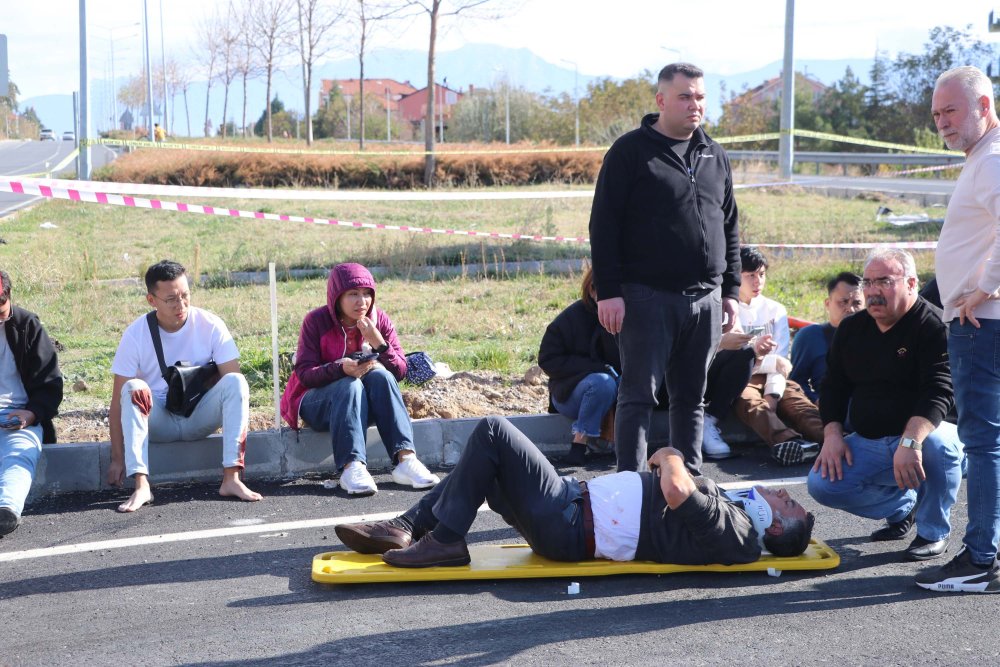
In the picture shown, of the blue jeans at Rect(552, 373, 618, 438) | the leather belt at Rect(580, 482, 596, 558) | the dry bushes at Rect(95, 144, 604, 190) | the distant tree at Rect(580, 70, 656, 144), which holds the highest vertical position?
the distant tree at Rect(580, 70, 656, 144)

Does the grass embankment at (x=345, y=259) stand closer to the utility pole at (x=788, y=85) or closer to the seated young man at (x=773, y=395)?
the utility pole at (x=788, y=85)

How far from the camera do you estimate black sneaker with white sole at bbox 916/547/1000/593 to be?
4.57 meters

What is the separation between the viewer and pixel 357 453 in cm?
629

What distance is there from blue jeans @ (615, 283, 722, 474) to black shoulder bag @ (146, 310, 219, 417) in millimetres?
2451

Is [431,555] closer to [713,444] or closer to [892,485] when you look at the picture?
[892,485]

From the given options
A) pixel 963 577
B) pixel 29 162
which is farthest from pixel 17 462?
pixel 29 162

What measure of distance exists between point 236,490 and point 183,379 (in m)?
0.70

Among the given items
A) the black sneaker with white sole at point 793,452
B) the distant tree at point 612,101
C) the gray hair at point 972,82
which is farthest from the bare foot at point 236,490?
the distant tree at point 612,101

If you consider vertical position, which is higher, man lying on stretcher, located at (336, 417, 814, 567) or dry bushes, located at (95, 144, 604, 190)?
dry bushes, located at (95, 144, 604, 190)

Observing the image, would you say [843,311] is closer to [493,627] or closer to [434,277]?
Answer: [493,627]

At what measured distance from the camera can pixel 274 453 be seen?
6637 millimetres

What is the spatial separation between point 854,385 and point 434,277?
26.0 feet

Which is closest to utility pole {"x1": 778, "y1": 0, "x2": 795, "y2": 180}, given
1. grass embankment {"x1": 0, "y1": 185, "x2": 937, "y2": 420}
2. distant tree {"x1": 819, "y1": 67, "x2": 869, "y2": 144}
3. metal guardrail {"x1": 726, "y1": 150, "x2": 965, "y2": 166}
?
grass embankment {"x1": 0, "y1": 185, "x2": 937, "y2": 420}

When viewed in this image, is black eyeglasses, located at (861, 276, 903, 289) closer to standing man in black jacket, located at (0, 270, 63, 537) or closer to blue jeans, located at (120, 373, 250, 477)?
blue jeans, located at (120, 373, 250, 477)
